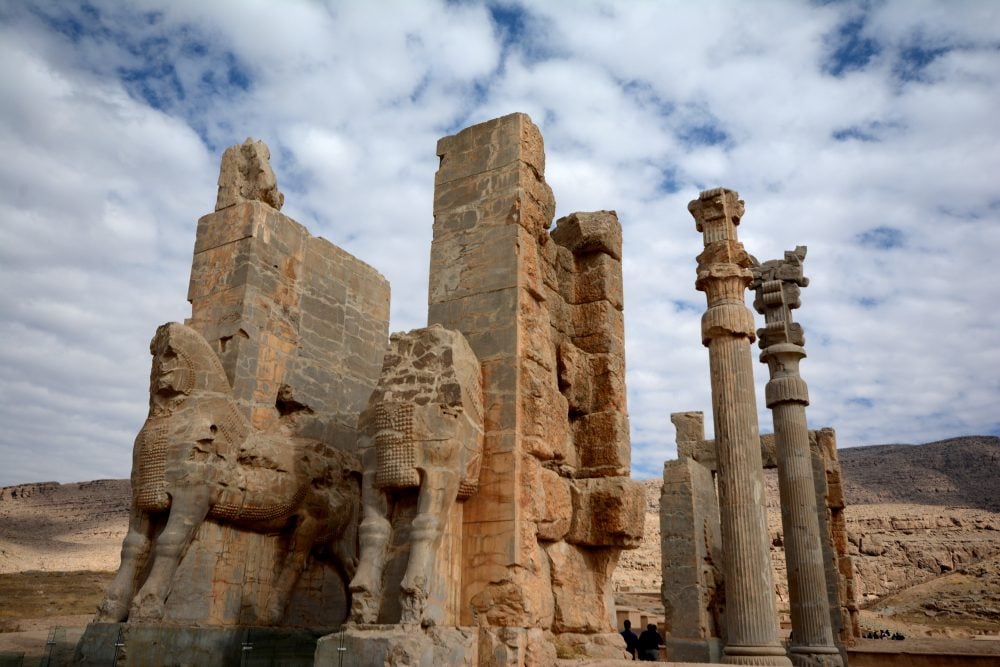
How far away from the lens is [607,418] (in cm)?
660

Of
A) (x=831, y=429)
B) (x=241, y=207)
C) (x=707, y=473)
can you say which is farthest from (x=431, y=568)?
(x=831, y=429)

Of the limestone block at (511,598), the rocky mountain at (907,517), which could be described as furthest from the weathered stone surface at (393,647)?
the rocky mountain at (907,517)

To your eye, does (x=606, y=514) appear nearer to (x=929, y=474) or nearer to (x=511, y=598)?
(x=511, y=598)

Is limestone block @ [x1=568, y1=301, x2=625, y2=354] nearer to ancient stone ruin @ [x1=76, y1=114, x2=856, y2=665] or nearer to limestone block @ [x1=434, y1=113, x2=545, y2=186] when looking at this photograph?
ancient stone ruin @ [x1=76, y1=114, x2=856, y2=665]

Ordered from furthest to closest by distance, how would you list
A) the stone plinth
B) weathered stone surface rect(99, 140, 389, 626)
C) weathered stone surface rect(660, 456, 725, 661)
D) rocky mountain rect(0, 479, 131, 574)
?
1. rocky mountain rect(0, 479, 131, 574)
2. weathered stone surface rect(660, 456, 725, 661)
3. weathered stone surface rect(99, 140, 389, 626)
4. the stone plinth

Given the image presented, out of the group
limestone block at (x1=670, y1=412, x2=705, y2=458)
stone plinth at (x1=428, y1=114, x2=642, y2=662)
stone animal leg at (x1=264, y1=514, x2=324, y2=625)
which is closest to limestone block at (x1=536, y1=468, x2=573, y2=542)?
stone plinth at (x1=428, y1=114, x2=642, y2=662)

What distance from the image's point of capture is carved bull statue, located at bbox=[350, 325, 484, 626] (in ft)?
16.0

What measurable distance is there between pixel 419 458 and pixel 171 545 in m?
2.12

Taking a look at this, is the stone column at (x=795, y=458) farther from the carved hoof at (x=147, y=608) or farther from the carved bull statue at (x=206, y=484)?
the carved hoof at (x=147, y=608)

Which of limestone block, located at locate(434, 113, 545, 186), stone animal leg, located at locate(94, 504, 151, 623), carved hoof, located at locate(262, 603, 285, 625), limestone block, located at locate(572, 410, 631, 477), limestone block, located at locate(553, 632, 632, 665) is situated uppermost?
limestone block, located at locate(434, 113, 545, 186)

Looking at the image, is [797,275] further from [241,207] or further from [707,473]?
[241,207]

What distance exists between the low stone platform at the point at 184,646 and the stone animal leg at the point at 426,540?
1.80 m

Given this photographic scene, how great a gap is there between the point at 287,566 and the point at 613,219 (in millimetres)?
3969

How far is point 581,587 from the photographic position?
608 centimetres
